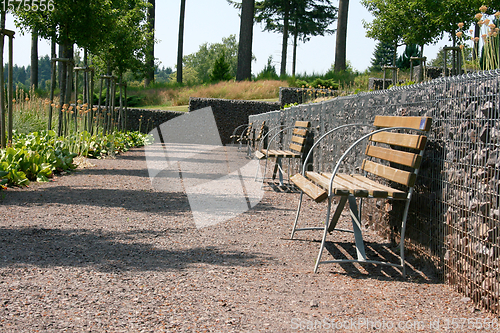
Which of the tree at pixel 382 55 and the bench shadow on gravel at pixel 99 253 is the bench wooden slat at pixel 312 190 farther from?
the tree at pixel 382 55

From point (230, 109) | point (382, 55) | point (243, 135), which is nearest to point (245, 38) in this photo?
point (230, 109)

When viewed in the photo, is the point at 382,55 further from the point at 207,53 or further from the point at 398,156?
the point at 398,156

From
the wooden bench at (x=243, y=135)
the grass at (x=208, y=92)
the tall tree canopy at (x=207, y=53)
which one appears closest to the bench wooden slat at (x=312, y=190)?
the wooden bench at (x=243, y=135)

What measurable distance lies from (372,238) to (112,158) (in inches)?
295

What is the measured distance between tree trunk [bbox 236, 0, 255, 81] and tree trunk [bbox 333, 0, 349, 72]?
4.56m

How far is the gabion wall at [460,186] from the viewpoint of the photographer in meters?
2.27

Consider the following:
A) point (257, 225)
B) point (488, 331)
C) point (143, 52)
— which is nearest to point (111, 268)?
point (257, 225)

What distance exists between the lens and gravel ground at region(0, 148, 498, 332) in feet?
6.99

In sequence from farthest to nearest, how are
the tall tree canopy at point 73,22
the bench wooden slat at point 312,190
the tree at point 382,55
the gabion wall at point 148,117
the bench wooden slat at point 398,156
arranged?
the tree at point 382,55 → the gabion wall at point 148,117 → the tall tree canopy at point 73,22 → the bench wooden slat at point 312,190 → the bench wooden slat at point 398,156

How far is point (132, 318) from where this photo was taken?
2115 mm

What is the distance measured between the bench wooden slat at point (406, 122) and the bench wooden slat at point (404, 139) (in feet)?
0.26

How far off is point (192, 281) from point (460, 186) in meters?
1.64

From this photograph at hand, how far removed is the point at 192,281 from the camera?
2.65 metres

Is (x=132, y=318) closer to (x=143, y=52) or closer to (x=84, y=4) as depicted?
(x=84, y=4)
